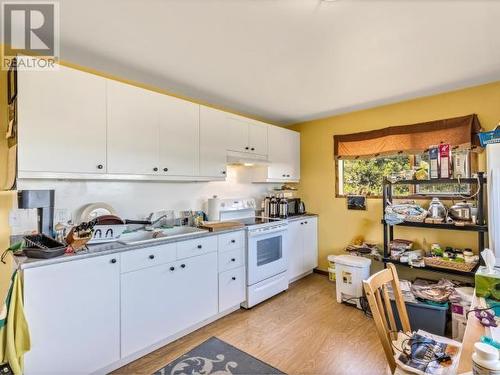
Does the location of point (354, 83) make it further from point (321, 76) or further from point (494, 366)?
point (494, 366)

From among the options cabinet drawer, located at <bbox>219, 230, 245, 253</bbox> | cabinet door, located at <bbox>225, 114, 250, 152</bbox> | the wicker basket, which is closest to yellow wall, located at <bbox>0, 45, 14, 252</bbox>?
cabinet drawer, located at <bbox>219, 230, 245, 253</bbox>

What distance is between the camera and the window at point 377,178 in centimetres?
295

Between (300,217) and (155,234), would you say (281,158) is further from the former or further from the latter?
(155,234)

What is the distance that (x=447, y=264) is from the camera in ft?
8.22

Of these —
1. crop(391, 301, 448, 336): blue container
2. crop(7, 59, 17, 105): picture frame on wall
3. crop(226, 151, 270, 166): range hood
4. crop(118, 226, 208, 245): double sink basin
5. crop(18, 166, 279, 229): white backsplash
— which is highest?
crop(7, 59, 17, 105): picture frame on wall

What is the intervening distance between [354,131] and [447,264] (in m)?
1.96

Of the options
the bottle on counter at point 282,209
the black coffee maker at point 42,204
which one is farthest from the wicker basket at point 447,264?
the black coffee maker at point 42,204

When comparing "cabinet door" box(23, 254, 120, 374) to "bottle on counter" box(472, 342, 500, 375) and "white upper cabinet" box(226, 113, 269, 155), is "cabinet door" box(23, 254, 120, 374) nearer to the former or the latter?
"white upper cabinet" box(226, 113, 269, 155)

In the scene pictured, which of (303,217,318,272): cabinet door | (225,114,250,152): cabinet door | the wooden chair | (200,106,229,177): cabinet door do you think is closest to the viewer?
the wooden chair

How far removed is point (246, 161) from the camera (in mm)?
3275

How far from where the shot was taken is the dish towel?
1408mm

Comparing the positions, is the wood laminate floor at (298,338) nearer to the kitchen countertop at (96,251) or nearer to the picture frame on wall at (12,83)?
the kitchen countertop at (96,251)

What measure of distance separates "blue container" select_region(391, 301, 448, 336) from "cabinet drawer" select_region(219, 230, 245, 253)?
5.54ft

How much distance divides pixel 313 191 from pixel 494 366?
11.1 ft
